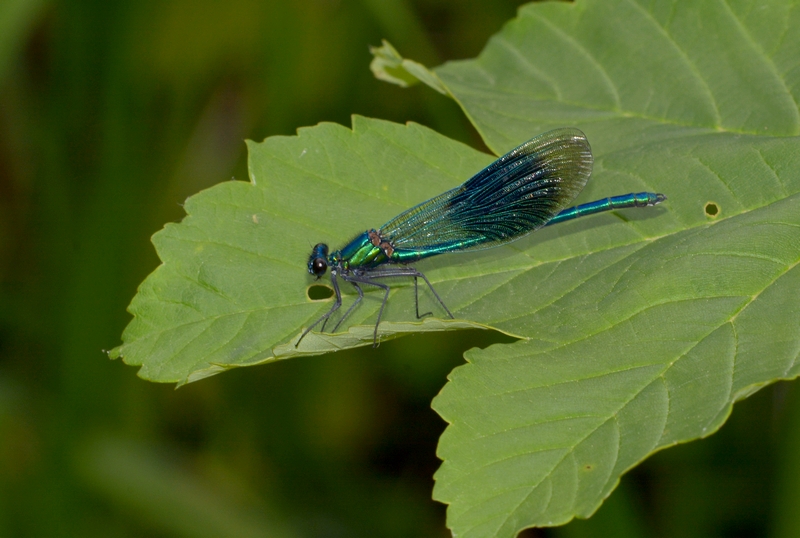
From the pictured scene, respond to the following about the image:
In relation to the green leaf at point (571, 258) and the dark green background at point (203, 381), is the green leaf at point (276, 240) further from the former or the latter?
the dark green background at point (203, 381)

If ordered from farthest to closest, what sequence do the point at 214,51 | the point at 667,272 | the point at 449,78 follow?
the point at 214,51 → the point at 449,78 → the point at 667,272

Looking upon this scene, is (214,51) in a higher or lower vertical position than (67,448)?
higher

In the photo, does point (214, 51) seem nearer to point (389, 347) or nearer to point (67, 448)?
point (389, 347)

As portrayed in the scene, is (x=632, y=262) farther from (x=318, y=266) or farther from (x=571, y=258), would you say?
(x=318, y=266)

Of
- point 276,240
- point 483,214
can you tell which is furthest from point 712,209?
point 276,240

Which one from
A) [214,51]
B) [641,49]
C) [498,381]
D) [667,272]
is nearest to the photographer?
[498,381]

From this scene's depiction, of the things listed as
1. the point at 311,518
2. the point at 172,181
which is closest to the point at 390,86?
the point at 172,181
